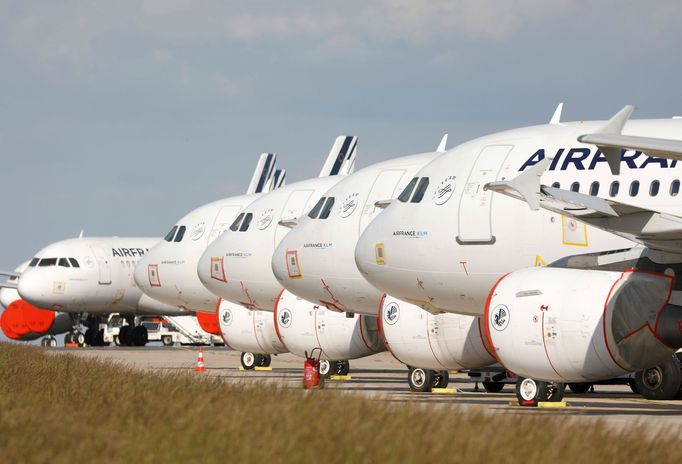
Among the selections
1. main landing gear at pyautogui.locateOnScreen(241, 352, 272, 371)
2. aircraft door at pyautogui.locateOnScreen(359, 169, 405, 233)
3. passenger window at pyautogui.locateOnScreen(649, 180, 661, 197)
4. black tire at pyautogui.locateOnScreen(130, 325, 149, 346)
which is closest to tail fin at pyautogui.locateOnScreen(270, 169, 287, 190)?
black tire at pyautogui.locateOnScreen(130, 325, 149, 346)

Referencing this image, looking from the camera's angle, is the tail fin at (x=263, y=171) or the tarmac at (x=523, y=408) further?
the tail fin at (x=263, y=171)

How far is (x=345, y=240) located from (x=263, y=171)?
3322 centimetres

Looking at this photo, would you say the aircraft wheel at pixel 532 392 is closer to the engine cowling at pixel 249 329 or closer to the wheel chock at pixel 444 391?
the wheel chock at pixel 444 391

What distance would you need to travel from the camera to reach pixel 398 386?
30906 millimetres

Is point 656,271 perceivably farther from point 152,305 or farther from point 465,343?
point 152,305

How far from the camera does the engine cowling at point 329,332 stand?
104 feet

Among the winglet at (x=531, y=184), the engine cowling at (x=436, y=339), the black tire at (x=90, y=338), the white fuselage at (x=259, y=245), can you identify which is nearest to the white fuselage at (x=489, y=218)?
the engine cowling at (x=436, y=339)

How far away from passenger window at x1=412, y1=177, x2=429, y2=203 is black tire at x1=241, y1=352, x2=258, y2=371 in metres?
16.3

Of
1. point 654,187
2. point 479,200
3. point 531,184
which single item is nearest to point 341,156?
point 479,200

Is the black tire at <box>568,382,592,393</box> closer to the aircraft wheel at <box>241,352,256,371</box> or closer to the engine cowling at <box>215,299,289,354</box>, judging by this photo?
the engine cowling at <box>215,299,289,354</box>

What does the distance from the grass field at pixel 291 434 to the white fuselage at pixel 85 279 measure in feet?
165

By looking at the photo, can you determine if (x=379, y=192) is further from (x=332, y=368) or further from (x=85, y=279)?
(x=85, y=279)

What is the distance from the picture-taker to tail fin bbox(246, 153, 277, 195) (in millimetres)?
62438

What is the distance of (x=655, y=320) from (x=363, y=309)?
11.8 metres
